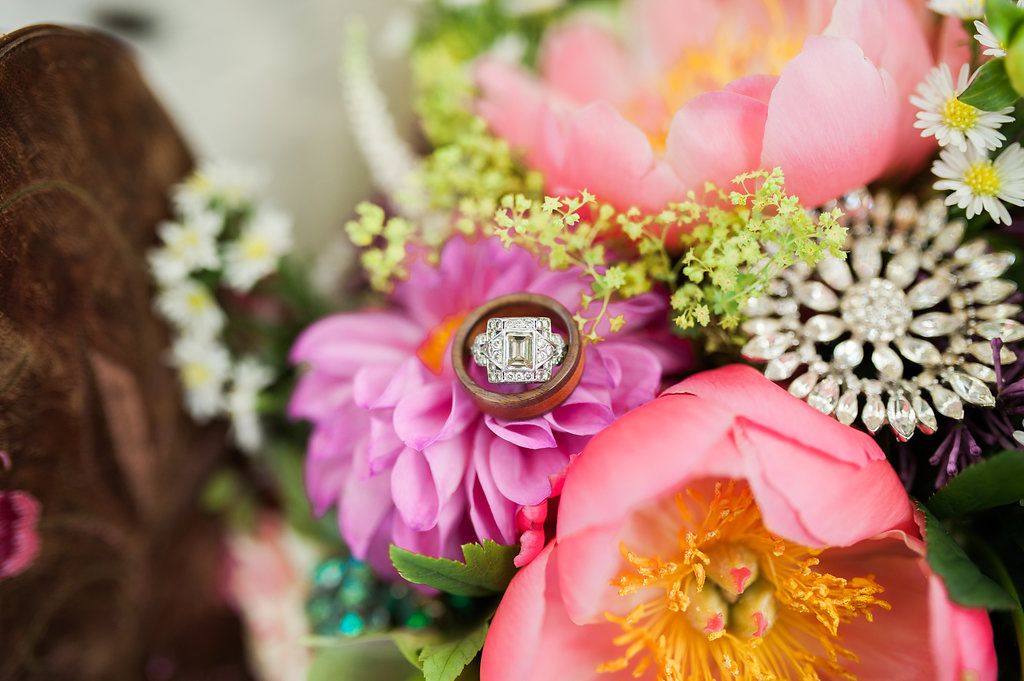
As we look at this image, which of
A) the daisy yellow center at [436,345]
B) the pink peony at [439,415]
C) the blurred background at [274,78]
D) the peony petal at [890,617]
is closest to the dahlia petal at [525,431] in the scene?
the pink peony at [439,415]

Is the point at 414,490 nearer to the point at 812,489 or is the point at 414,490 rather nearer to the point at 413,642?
the point at 413,642

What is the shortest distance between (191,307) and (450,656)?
0.44m

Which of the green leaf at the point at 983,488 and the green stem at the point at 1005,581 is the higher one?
the green leaf at the point at 983,488

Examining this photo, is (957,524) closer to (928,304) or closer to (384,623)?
(928,304)

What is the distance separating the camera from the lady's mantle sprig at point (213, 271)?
654mm

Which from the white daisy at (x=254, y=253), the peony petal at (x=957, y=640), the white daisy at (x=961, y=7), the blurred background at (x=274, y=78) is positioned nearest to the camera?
the peony petal at (x=957, y=640)

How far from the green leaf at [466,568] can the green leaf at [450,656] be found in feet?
0.11

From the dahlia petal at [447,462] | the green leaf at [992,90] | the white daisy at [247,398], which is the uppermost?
the green leaf at [992,90]

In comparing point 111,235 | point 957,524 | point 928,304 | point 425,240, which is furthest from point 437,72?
point 957,524

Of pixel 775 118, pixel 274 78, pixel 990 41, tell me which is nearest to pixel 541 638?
pixel 775 118

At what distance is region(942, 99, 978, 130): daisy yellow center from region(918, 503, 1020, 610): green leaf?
0.26 metres

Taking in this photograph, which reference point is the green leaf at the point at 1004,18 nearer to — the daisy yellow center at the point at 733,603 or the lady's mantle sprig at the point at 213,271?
the daisy yellow center at the point at 733,603

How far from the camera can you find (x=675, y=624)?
47 cm

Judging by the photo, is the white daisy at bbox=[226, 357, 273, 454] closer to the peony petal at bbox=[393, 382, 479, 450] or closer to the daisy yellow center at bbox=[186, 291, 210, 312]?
the daisy yellow center at bbox=[186, 291, 210, 312]
